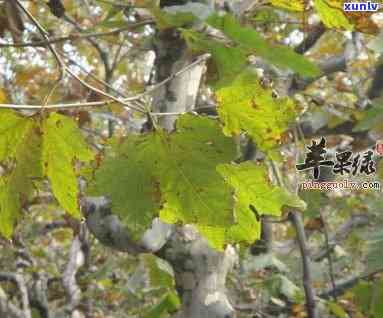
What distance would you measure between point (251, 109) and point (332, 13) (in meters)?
0.19

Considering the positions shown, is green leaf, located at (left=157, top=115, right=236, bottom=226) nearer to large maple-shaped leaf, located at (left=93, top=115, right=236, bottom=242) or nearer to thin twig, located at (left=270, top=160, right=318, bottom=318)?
large maple-shaped leaf, located at (left=93, top=115, right=236, bottom=242)

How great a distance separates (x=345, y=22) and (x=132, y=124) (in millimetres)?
1338

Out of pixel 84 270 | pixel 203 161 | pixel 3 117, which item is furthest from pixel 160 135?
pixel 84 270

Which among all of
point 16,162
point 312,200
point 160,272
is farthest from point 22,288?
point 16,162

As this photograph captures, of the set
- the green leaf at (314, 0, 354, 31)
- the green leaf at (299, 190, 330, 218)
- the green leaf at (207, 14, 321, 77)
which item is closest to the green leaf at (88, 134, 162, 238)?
the green leaf at (207, 14, 321, 77)

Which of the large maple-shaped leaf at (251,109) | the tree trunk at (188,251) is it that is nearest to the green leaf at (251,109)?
the large maple-shaped leaf at (251,109)

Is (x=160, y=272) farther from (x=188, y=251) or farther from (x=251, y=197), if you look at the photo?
(x=251, y=197)

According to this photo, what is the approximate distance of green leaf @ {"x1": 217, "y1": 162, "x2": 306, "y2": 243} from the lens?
69 centimetres

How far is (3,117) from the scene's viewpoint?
63 centimetres

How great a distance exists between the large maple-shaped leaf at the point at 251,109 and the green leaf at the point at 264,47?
0.17 feet

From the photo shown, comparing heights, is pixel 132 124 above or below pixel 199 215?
above

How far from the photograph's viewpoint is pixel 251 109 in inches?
26.4

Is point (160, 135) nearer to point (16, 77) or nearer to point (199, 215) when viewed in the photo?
point (199, 215)

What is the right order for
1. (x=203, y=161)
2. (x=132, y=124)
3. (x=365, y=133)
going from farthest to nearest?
(x=132, y=124) → (x=365, y=133) → (x=203, y=161)
